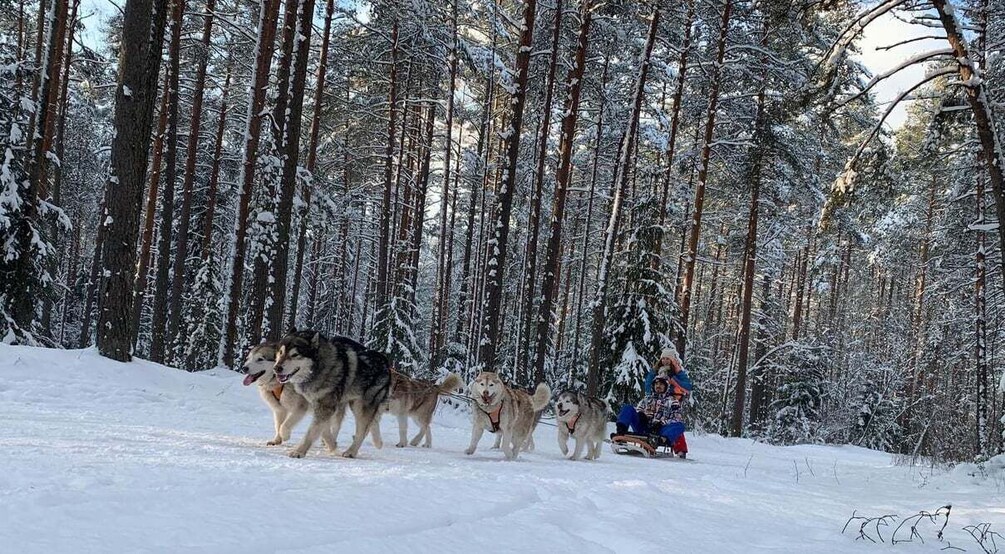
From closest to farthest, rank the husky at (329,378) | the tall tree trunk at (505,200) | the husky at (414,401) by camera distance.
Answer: the husky at (329,378), the husky at (414,401), the tall tree trunk at (505,200)

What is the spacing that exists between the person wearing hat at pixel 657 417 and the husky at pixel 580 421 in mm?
1347

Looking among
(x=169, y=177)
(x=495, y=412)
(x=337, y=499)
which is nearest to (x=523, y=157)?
(x=169, y=177)

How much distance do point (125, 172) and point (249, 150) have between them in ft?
19.2

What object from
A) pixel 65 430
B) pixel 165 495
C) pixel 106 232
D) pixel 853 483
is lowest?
pixel 853 483

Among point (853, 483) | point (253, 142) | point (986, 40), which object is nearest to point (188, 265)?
point (253, 142)

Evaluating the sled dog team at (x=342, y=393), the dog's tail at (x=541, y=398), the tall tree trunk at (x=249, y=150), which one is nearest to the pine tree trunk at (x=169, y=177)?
the tall tree trunk at (x=249, y=150)

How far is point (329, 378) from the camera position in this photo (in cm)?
612

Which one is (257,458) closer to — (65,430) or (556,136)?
(65,430)

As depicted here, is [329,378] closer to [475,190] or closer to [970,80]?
[970,80]

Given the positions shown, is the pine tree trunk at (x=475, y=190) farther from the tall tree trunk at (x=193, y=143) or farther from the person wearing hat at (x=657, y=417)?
the person wearing hat at (x=657, y=417)

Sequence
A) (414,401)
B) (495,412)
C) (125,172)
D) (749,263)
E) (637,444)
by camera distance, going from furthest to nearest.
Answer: (749,263), (637,444), (125,172), (414,401), (495,412)

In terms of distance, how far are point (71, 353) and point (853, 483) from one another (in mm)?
11245

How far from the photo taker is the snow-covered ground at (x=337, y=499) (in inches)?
106

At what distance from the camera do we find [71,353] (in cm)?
964
